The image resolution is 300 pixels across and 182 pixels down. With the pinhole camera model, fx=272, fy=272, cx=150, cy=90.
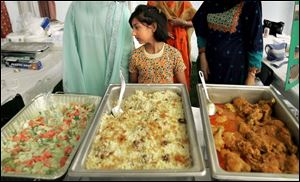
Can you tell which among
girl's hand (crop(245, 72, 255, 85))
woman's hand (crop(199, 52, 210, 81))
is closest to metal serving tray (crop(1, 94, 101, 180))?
woman's hand (crop(199, 52, 210, 81))

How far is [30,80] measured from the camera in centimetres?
164

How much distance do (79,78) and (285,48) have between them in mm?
1545

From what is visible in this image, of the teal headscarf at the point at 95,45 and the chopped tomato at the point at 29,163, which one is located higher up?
the teal headscarf at the point at 95,45

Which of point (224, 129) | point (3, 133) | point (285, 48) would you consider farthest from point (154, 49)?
point (285, 48)

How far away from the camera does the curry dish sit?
882mm

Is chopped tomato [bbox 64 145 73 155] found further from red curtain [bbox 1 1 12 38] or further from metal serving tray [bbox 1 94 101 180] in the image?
red curtain [bbox 1 1 12 38]

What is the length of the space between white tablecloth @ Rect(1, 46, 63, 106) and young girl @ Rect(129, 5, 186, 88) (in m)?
0.56

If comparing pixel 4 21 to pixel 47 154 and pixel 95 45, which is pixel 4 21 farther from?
pixel 47 154

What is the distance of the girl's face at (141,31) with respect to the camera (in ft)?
4.70

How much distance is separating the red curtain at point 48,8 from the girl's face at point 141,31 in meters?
2.26

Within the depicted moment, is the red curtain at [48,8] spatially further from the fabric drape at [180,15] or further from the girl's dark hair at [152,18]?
the girl's dark hair at [152,18]

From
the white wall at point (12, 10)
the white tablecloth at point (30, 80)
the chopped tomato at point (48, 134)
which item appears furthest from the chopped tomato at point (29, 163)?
the white wall at point (12, 10)

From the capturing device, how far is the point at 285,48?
206 centimetres

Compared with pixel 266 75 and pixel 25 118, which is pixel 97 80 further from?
pixel 266 75
